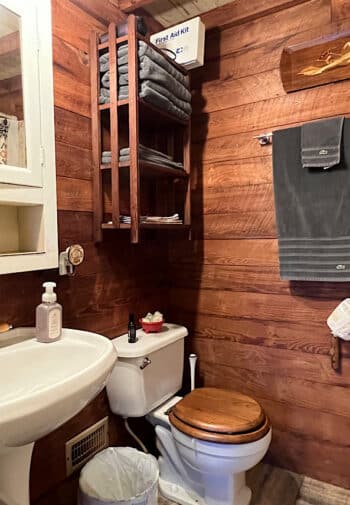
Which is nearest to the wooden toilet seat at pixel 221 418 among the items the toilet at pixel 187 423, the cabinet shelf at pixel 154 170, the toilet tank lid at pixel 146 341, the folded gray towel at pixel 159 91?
the toilet at pixel 187 423

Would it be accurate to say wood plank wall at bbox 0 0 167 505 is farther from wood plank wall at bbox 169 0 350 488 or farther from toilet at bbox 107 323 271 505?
wood plank wall at bbox 169 0 350 488

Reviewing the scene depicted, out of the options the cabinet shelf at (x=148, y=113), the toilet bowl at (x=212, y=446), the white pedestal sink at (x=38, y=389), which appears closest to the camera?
the white pedestal sink at (x=38, y=389)

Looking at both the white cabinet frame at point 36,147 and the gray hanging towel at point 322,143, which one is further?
the gray hanging towel at point 322,143

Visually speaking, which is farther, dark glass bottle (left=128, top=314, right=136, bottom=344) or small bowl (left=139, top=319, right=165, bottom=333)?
small bowl (left=139, top=319, right=165, bottom=333)

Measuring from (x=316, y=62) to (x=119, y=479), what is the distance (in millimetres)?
1979

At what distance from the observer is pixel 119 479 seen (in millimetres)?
1439

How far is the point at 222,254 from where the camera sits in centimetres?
197

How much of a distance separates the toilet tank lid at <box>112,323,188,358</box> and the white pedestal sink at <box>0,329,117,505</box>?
13.1 inches

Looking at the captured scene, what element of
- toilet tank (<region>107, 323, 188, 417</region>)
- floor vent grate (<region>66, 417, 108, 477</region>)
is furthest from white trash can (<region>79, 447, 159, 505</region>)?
toilet tank (<region>107, 323, 188, 417</region>)

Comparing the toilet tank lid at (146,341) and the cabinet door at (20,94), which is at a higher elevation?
the cabinet door at (20,94)

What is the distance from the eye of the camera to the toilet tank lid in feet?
5.09

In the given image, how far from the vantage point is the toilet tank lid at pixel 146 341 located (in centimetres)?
155

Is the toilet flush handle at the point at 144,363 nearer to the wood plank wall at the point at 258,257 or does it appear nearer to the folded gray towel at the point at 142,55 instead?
the wood plank wall at the point at 258,257

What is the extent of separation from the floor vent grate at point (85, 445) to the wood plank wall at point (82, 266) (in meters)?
0.03
